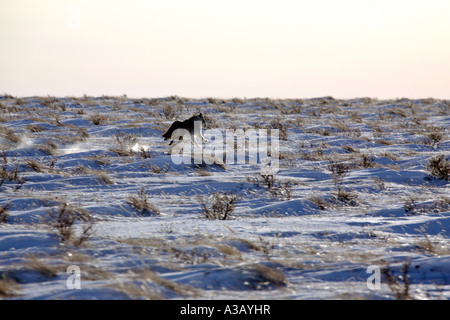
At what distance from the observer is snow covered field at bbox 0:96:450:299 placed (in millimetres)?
3305

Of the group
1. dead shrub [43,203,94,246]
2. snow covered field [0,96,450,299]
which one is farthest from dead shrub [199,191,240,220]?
dead shrub [43,203,94,246]

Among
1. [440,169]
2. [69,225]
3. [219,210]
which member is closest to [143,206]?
[219,210]

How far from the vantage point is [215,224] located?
195 inches

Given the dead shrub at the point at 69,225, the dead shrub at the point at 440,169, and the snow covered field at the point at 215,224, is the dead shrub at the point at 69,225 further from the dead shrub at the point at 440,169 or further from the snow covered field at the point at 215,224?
the dead shrub at the point at 440,169

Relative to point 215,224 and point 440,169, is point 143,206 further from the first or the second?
point 440,169

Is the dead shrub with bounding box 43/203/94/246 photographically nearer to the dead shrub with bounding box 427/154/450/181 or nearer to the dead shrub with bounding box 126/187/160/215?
the dead shrub with bounding box 126/187/160/215

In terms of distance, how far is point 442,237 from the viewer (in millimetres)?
4793

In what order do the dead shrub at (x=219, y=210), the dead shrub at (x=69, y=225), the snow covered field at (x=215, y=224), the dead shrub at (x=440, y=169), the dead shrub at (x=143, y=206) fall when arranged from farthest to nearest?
the dead shrub at (x=440, y=169) → the dead shrub at (x=143, y=206) → the dead shrub at (x=219, y=210) → the dead shrub at (x=69, y=225) → the snow covered field at (x=215, y=224)

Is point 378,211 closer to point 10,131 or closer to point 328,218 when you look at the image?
point 328,218

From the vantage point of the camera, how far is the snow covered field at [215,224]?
10.8ft

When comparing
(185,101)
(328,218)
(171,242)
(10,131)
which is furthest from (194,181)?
(185,101)

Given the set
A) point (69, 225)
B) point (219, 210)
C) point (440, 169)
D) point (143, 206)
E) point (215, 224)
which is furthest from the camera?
point (440, 169)

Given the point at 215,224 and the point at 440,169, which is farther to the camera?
the point at 440,169

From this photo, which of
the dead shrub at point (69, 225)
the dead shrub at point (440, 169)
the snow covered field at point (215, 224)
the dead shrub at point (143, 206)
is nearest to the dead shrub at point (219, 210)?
the snow covered field at point (215, 224)
